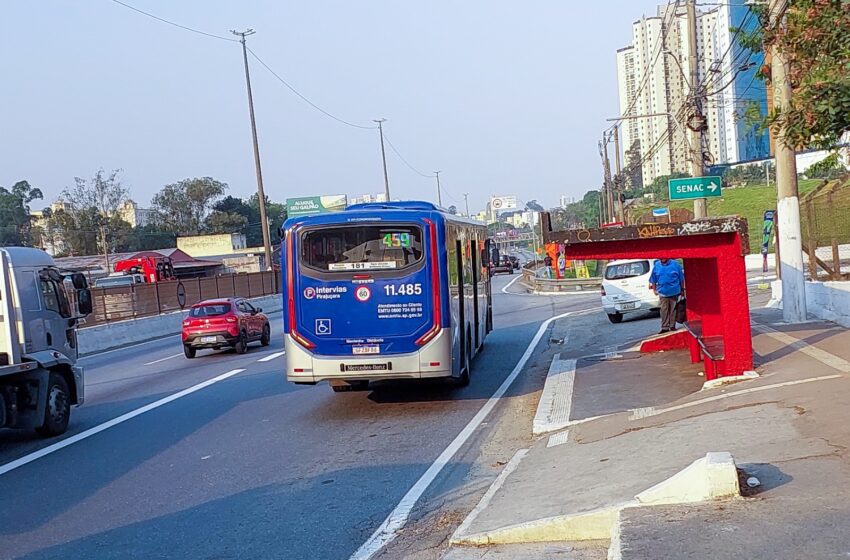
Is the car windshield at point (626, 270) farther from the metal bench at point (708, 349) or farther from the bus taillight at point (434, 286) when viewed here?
the bus taillight at point (434, 286)

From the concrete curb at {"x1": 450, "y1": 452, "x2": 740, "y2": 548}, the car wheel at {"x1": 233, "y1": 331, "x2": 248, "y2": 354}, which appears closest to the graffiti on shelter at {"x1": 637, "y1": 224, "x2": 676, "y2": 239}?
the concrete curb at {"x1": 450, "y1": 452, "x2": 740, "y2": 548}

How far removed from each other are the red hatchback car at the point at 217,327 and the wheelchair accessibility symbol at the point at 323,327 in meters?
11.1

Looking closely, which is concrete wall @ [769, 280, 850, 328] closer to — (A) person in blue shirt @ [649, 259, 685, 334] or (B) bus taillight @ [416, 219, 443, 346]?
(A) person in blue shirt @ [649, 259, 685, 334]

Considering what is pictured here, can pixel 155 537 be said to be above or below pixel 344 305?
below

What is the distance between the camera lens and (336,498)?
27.0 feet

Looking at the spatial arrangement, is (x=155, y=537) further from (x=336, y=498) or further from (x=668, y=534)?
(x=668, y=534)

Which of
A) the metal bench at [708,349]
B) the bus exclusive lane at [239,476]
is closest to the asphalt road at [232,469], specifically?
the bus exclusive lane at [239,476]

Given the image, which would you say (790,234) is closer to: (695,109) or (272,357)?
(695,109)

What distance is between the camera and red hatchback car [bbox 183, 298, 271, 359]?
2338cm

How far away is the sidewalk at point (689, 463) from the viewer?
5117 mm

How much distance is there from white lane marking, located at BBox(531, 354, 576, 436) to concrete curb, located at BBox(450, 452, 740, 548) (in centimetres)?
420

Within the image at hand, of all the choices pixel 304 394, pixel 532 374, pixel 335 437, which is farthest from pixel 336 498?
pixel 532 374

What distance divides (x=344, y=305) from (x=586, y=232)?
3.67 meters

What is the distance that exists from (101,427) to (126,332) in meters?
21.8
